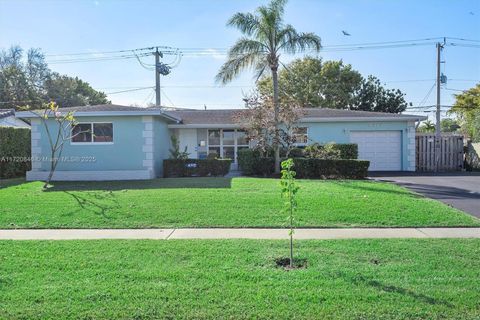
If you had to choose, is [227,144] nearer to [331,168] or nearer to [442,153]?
[331,168]

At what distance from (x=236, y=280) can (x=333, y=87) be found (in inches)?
1429

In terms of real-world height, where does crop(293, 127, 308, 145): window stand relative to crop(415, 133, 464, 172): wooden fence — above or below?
above

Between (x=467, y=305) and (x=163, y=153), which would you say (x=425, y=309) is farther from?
(x=163, y=153)

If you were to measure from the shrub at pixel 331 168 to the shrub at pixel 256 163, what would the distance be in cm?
146

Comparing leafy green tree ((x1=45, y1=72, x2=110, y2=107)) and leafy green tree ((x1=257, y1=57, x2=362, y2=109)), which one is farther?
leafy green tree ((x1=45, y1=72, x2=110, y2=107))

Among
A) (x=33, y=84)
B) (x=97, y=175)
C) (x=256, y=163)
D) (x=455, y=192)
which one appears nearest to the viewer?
(x=455, y=192)

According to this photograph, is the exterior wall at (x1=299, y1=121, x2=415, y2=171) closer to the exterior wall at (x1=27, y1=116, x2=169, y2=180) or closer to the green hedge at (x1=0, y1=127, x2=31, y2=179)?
the exterior wall at (x1=27, y1=116, x2=169, y2=180)

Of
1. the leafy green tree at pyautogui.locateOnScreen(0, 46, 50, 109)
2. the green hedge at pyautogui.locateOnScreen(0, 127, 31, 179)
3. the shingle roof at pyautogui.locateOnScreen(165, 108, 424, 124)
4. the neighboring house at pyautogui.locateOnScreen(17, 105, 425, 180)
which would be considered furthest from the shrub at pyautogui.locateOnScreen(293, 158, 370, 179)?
the leafy green tree at pyautogui.locateOnScreen(0, 46, 50, 109)

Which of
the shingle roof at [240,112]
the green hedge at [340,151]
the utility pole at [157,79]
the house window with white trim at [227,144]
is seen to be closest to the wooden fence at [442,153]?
the shingle roof at [240,112]

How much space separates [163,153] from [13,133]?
685cm

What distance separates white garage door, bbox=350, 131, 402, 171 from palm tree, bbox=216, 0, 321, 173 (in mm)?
6384

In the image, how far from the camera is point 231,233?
310 inches

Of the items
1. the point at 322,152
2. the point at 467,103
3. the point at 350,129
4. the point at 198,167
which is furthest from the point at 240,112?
the point at 467,103

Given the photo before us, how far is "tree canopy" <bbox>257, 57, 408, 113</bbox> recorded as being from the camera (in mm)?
39219
